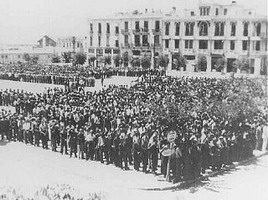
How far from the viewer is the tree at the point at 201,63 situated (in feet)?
51.0

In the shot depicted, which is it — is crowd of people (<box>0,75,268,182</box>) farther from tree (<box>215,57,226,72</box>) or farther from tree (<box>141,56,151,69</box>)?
tree (<box>141,56,151,69</box>)

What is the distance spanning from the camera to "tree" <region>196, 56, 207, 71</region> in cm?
1556

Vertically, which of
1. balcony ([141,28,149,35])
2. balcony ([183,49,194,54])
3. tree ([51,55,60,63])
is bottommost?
tree ([51,55,60,63])

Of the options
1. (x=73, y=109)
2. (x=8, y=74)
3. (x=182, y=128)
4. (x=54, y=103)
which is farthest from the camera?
(x=8, y=74)

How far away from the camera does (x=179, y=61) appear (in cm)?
1756

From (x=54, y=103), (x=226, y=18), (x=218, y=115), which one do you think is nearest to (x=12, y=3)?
(x=54, y=103)

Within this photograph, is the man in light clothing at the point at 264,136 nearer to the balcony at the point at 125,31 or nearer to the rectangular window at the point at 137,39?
the rectangular window at the point at 137,39

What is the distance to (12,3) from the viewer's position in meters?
8.62

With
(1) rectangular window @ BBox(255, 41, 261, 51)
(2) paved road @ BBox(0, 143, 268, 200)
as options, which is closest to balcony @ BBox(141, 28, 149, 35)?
(1) rectangular window @ BBox(255, 41, 261, 51)

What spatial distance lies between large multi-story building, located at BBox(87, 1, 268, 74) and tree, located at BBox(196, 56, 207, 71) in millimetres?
118

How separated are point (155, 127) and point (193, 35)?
7185 mm

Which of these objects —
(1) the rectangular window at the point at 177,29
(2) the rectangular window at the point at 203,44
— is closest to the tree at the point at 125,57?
(1) the rectangular window at the point at 177,29

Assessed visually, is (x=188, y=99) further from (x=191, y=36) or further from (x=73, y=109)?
(x=191, y=36)

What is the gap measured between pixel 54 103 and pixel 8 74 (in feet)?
29.8
